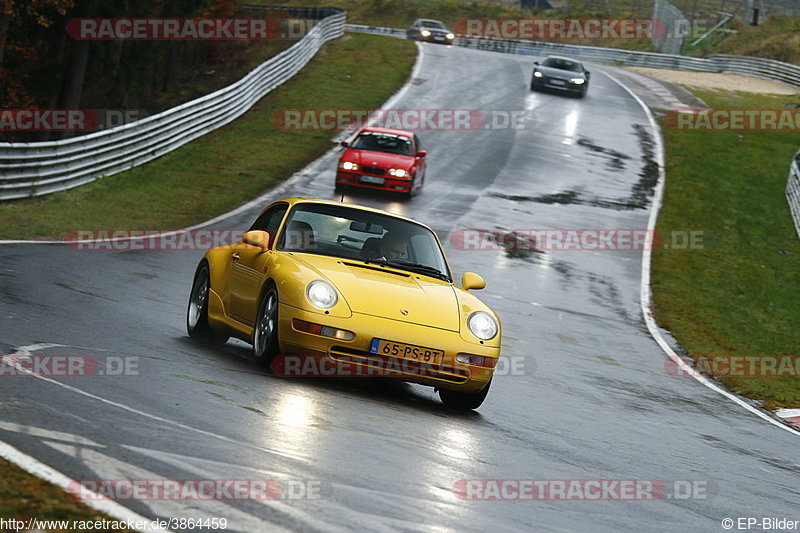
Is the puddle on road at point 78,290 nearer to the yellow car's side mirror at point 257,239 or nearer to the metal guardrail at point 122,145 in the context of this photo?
the yellow car's side mirror at point 257,239

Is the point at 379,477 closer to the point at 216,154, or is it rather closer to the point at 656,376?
the point at 656,376

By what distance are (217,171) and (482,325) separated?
19694mm

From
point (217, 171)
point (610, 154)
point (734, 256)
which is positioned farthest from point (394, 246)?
point (610, 154)

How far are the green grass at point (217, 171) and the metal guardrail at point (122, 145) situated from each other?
0.27 meters

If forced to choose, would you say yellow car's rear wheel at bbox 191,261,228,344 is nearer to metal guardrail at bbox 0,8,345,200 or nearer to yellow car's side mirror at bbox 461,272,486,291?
yellow car's side mirror at bbox 461,272,486,291

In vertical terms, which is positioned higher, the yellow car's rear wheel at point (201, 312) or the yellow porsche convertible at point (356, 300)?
the yellow porsche convertible at point (356, 300)

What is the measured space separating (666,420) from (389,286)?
3293mm

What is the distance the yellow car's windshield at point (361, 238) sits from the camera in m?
9.51

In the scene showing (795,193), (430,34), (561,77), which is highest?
(430,34)

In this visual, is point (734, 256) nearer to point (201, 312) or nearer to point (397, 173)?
point (397, 173)

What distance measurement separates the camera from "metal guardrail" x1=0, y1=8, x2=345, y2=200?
21.4m

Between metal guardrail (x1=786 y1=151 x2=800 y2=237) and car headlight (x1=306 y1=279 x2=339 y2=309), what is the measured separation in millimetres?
20454

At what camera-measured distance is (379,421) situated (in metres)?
7.58

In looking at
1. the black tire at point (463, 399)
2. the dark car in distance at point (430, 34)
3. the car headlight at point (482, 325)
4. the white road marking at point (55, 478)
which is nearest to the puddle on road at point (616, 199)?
the black tire at point (463, 399)
